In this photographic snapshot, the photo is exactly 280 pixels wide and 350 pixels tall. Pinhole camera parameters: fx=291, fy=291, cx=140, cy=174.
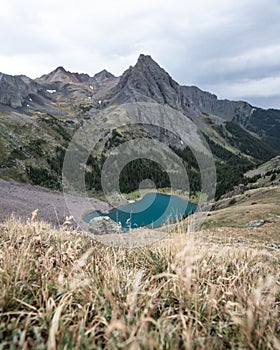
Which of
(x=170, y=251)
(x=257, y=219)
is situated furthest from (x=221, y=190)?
→ (x=170, y=251)

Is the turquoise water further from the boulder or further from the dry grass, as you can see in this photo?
the dry grass

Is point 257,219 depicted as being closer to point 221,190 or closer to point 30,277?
point 30,277

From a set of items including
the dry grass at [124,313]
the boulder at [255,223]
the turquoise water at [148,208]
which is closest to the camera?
the dry grass at [124,313]

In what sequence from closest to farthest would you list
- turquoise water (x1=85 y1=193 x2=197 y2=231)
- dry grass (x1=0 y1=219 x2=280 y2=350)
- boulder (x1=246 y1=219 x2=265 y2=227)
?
dry grass (x1=0 y1=219 x2=280 y2=350), boulder (x1=246 y1=219 x2=265 y2=227), turquoise water (x1=85 y1=193 x2=197 y2=231)

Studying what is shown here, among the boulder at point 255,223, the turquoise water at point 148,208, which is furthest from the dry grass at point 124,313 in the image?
the turquoise water at point 148,208

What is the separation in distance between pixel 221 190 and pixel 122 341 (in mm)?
142160

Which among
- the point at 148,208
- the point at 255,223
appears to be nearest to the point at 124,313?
the point at 255,223

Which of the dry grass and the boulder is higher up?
the dry grass

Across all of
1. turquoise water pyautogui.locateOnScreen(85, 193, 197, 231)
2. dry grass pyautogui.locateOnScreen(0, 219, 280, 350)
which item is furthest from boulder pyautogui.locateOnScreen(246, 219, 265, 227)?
turquoise water pyautogui.locateOnScreen(85, 193, 197, 231)

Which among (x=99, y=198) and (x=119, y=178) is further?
(x=119, y=178)

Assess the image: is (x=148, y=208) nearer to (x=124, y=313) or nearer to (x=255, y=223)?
(x=255, y=223)

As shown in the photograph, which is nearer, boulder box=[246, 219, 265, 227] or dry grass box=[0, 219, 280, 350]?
dry grass box=[0, 219, 280, 350]

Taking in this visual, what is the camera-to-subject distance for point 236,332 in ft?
12.2

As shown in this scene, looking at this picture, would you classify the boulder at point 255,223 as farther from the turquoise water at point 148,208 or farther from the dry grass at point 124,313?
the turquoise water at point 148,208
